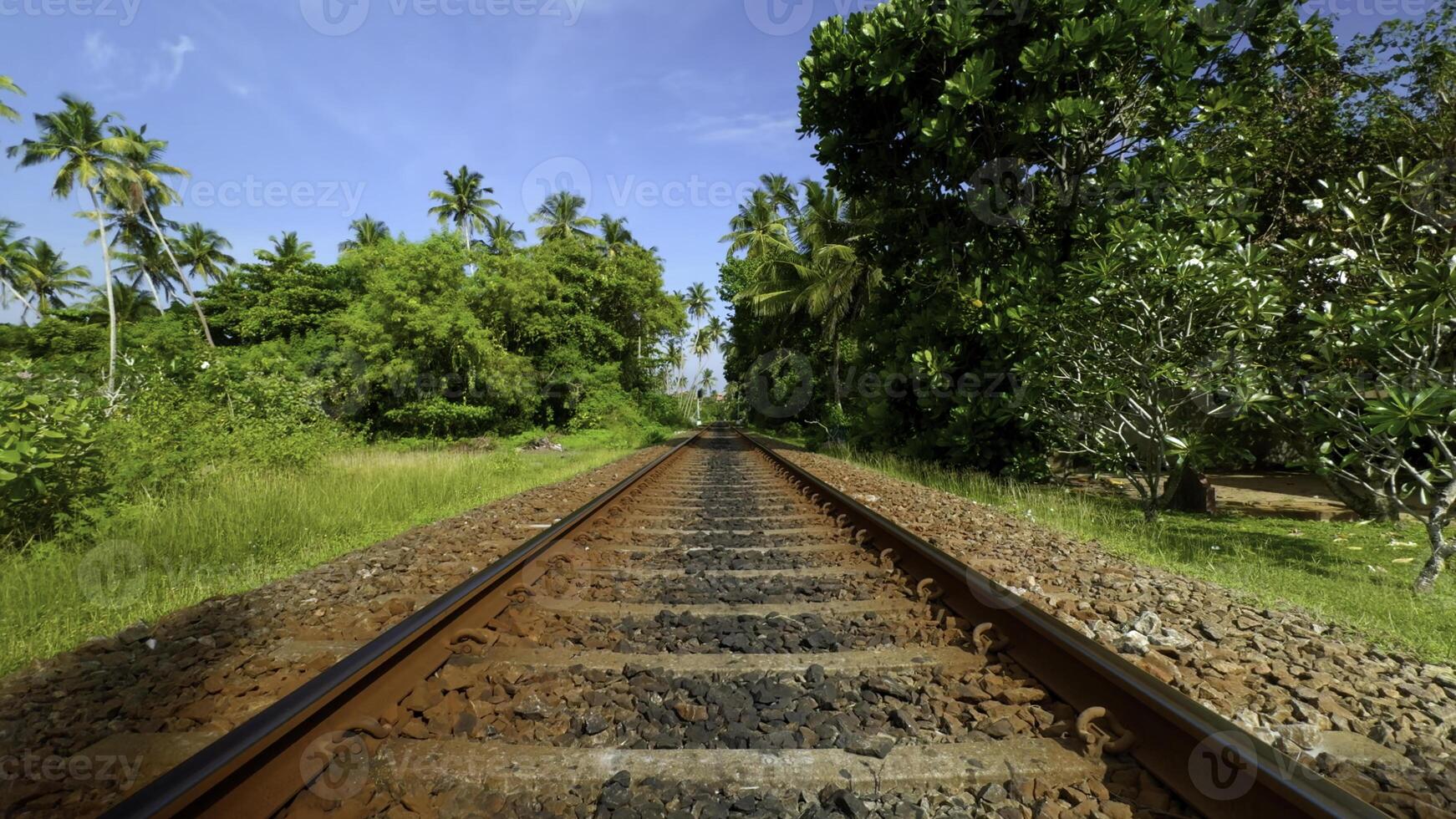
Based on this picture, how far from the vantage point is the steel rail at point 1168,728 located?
54.2 inches

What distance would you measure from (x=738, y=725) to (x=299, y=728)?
1235 mm

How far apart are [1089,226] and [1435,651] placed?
247 inches

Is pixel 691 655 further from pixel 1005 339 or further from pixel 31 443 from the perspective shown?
pixel 1005 339

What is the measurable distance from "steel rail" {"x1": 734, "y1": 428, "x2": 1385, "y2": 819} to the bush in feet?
19.1

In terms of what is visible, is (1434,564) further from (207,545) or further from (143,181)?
(143,181)

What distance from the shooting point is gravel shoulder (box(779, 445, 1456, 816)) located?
70.9 inches

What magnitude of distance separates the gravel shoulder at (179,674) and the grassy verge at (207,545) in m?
0.44

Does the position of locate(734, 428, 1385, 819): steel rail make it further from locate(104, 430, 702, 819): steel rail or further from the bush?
the bush

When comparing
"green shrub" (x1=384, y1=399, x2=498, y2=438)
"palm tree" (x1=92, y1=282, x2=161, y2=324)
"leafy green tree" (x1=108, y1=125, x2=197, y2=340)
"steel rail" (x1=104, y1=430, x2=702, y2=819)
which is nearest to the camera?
"steel rail" (x1=104, y1=430, x2=702, y2=819)

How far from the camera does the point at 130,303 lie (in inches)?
1781

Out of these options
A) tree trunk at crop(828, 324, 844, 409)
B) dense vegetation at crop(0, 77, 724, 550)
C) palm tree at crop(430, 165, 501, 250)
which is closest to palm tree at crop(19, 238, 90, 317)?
dense vegetation at crop(0, 77, 724, 550)

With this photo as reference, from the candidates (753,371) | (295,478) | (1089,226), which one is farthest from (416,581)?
(753,371)

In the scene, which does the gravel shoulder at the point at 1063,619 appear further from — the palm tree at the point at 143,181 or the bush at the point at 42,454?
the palm tree at the point at 143,181

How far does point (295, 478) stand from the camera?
8.13 metres
